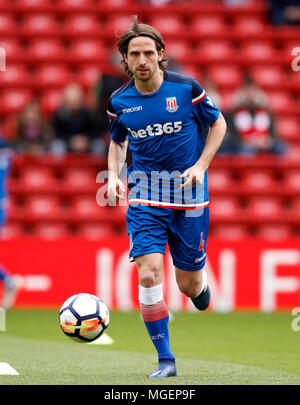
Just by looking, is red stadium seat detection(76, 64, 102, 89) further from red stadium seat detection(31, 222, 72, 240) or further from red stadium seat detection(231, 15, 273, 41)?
red stadium seat detection(31, 222, 72, 240)

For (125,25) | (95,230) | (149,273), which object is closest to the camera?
(149,273)

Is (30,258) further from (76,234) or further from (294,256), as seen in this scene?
(294,256)

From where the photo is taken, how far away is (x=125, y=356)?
6773 millimetres

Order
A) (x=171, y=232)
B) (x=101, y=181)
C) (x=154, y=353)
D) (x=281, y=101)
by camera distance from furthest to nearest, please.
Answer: (x=281, y=101)
(x=101, y=181)
(x=154, y=353)
(x=171, y=232)

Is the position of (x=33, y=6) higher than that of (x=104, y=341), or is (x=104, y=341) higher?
(x=33, y=6)

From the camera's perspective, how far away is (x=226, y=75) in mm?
15727

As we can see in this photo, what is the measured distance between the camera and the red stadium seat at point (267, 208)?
13.3m

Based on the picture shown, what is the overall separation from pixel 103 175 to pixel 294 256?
313 cm

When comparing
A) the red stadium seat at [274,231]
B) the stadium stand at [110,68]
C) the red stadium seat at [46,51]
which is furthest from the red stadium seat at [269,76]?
the red stadium seat at [46,51]

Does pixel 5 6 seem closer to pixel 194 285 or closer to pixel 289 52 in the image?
pixel 289 52

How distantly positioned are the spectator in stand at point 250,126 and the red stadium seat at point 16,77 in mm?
3678

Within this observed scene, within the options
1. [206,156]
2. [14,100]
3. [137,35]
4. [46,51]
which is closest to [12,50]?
[46,51]

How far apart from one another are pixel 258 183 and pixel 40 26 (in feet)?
16.7

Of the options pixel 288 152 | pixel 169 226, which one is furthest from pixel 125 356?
pixel 288 152
